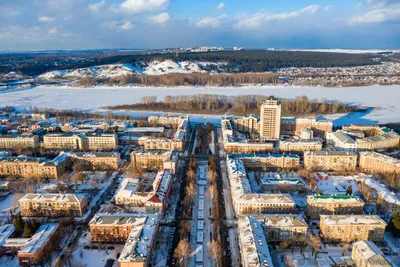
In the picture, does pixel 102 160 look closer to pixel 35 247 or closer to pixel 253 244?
pixel 35 247

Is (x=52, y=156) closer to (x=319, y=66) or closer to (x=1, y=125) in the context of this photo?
(x=1, y=125)

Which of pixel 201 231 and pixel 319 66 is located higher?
pixel 319 66

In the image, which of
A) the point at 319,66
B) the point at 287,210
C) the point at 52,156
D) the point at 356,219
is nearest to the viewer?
the point at 356,219

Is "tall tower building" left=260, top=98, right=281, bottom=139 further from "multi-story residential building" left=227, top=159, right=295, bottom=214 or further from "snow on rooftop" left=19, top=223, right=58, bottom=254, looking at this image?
"snow on rooftop" left=19, top=223, right=58, bottom=254

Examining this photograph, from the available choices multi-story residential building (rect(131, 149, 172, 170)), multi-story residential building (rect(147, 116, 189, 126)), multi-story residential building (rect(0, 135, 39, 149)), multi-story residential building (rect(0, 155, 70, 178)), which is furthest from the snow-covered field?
multi-story residential building (rect(131, 149, 172, 170))

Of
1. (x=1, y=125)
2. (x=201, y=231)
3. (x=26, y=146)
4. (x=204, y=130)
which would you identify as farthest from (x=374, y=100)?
(x=1, y=125)

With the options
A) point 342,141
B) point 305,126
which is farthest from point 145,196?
point 305,126
